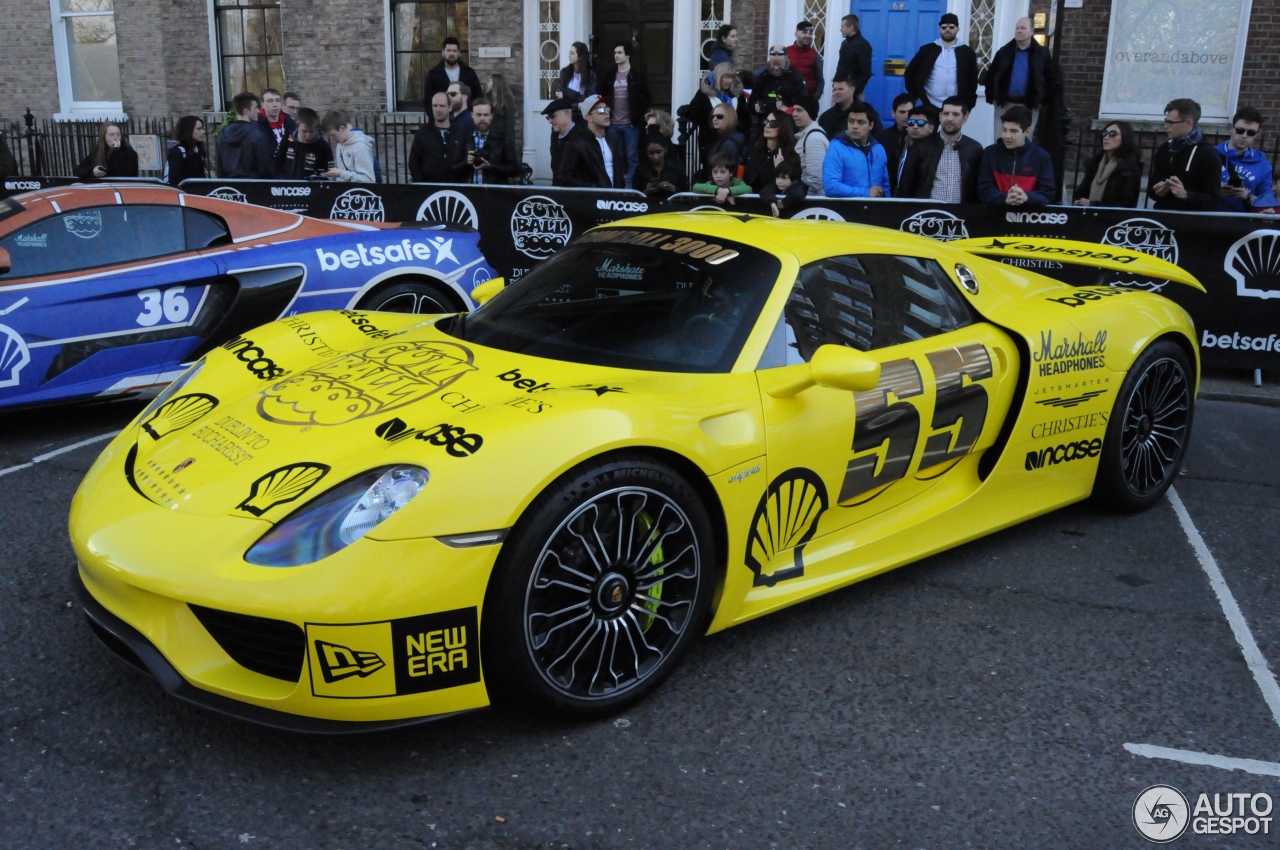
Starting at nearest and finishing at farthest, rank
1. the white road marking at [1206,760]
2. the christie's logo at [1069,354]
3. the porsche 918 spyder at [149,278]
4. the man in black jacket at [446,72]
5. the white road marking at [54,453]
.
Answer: the white road marking at [1206,760] → the christie's logo at [1069,354] → the white road marking at [54,453] → the porsche 918 spyder at [149,278] → the man in black jacket at [446,72]

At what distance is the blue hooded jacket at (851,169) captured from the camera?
9195 millimetres

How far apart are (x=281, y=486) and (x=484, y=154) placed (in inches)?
317

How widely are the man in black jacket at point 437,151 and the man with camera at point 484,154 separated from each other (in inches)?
3.9

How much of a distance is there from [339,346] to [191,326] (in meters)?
2.25

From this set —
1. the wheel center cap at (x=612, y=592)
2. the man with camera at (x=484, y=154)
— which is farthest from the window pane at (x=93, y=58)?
the wheel center cap at (x=612, y=592)

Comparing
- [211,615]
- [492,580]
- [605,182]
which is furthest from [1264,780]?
[605,182]

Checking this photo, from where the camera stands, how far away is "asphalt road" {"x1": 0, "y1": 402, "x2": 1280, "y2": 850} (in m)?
2.94

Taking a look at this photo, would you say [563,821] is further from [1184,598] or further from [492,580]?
[1184,598]

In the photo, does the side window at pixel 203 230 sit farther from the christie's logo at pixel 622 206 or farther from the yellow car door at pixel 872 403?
the yellow car door at pixel 872 403

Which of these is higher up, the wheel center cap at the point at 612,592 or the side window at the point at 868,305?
the side window at the point at 868,305

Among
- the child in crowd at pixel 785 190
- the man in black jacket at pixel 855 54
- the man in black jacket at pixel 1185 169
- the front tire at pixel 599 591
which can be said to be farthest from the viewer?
the man in black jacket at pixel 855 54

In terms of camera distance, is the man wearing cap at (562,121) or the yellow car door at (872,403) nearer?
the yellow car door at (872,403)

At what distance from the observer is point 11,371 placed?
5.90m

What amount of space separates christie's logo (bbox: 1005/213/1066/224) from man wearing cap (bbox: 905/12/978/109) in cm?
326
